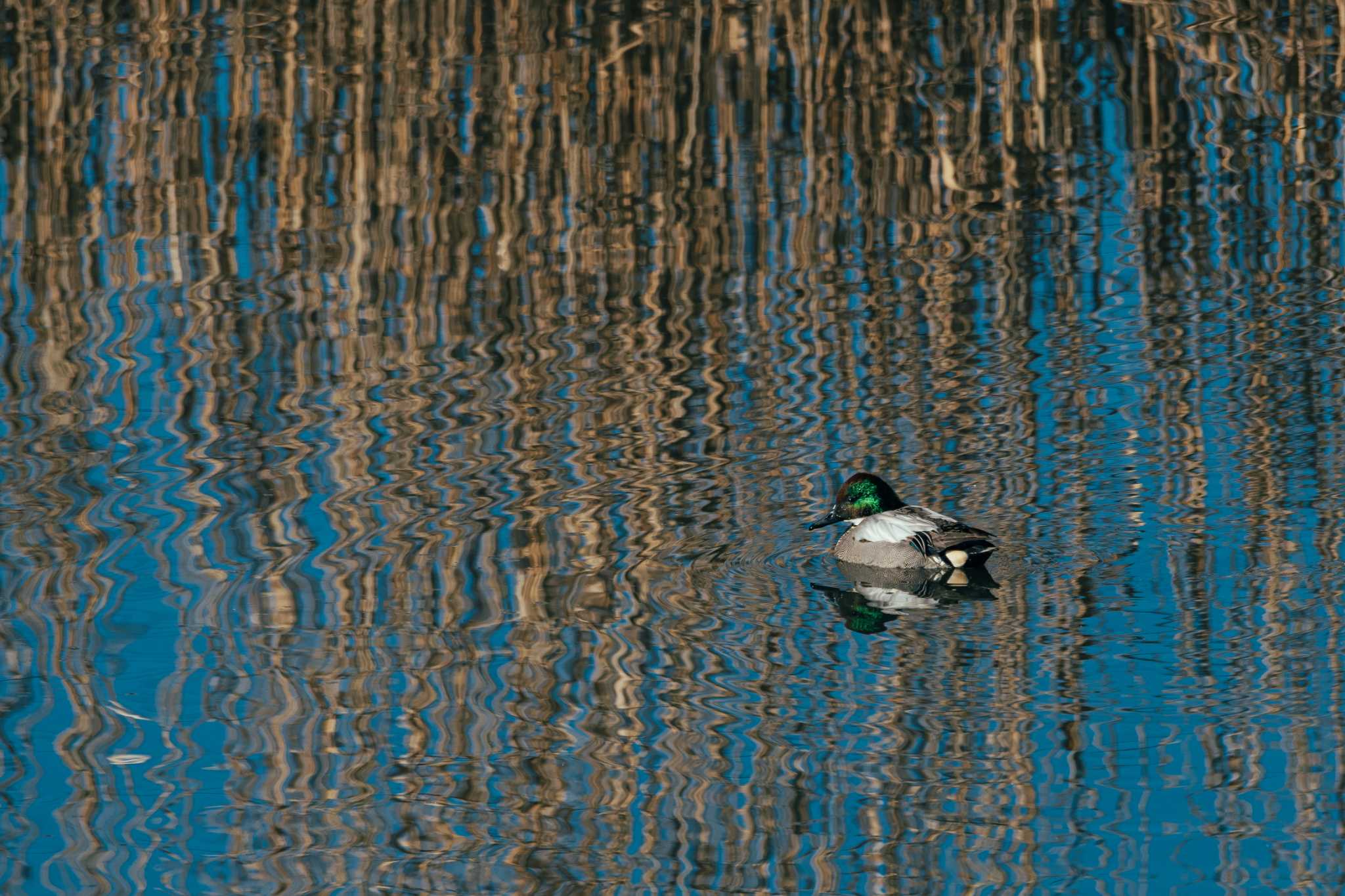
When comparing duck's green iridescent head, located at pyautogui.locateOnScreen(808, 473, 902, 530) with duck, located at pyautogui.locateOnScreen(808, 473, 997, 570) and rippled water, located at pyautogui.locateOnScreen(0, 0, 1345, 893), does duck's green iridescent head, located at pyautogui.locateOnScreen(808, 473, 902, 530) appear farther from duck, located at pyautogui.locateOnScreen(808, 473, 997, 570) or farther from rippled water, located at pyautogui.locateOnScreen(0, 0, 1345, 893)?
rippled water, located at pyautogui.locateOnScreen(0, 0, 1345, 893)

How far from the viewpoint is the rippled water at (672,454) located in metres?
6.30

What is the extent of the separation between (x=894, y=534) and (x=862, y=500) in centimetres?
27

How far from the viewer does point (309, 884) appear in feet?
19.8

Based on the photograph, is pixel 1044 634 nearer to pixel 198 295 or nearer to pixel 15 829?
pixel 15 829

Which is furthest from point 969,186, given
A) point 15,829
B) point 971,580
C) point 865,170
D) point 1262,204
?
point 15,829

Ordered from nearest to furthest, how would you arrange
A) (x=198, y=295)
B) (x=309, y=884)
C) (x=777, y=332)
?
(x=309, y=884) < (x=777, y=332) < (x=198, y=295)

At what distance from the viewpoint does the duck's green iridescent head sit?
27.0 ft

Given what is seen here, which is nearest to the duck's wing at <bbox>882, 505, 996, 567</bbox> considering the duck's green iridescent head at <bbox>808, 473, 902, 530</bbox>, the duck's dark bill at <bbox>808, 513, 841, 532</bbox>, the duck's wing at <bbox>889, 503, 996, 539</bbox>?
the duck's wing at <bbox>889, 503, 996, 539</bbox>

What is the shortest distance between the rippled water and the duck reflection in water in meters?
0.05

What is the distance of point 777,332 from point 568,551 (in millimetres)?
2679

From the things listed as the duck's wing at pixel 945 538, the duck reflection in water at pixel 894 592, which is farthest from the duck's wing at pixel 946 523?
the duck reflection in water at pixel 894 592

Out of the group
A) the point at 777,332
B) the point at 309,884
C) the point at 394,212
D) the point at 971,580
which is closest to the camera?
the point at 309,884

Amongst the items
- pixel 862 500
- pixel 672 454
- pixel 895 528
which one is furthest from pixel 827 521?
pixel 672 454

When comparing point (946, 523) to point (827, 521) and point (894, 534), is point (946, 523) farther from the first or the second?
point (827, 521)
